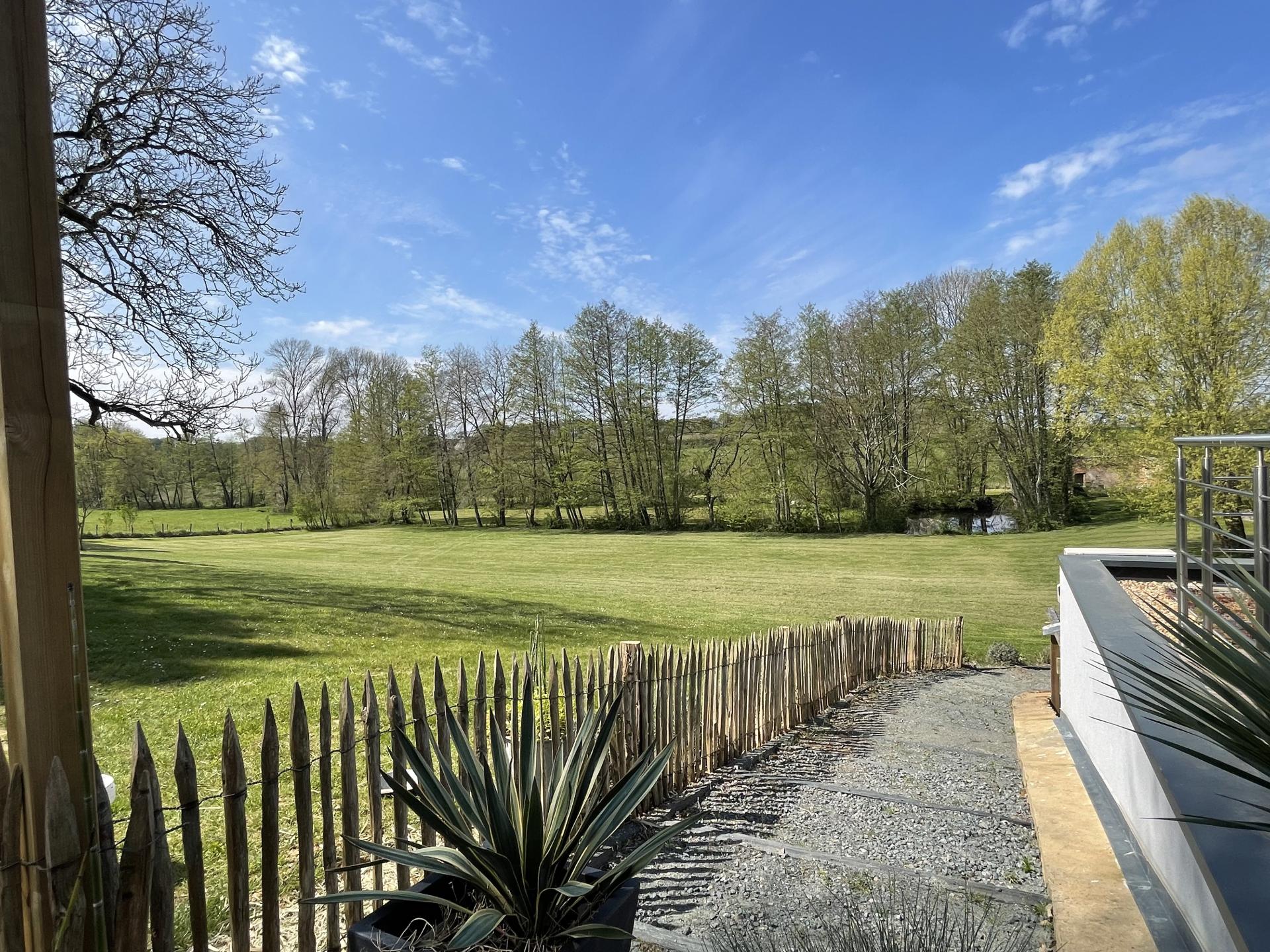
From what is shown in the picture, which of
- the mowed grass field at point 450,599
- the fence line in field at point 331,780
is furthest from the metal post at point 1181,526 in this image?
the mowed grass field at point 450,599

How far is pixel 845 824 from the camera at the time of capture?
4383 mm

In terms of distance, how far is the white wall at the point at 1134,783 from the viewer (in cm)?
218

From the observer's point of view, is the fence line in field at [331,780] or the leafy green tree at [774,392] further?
the leafy green tree at [774,392]

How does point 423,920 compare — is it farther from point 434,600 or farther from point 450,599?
point 450,599

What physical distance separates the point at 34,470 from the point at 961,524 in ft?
136

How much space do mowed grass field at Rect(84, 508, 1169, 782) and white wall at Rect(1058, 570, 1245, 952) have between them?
6.53m

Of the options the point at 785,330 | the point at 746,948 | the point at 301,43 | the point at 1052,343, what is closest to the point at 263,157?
the point at 301,43

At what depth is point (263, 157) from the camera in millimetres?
10484

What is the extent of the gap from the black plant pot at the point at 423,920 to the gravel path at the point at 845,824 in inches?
27.7

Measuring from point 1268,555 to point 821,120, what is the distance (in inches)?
686

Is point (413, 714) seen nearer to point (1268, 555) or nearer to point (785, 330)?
point (1268, 555)

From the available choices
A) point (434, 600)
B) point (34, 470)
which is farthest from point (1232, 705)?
point (434, 600)

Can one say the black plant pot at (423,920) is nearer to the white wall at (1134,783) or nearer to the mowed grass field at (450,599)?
the white wall at (1134,783)

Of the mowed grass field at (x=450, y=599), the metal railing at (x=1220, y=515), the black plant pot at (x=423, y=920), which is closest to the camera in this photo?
the black plant pot at (x=423, y=920)
